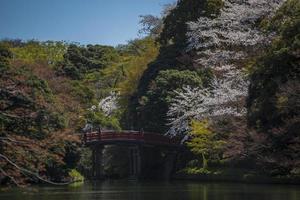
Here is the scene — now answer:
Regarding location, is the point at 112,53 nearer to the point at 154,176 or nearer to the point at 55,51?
the point at 55,51

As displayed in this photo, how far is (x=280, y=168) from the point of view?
89.9 feet

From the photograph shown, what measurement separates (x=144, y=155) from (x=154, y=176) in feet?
7.05

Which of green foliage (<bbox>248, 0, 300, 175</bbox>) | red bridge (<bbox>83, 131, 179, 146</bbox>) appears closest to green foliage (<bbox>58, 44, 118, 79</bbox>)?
red bridge (<bbox>83, 131, 179, 146</bbox>)

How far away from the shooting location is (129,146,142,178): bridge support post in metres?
45.5

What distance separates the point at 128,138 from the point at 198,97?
9571 mm

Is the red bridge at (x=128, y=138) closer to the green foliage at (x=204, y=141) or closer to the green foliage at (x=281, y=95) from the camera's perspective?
the green foliage at (x=204, y=141)

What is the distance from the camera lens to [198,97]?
36.7 meters

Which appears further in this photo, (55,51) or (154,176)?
(55,51)

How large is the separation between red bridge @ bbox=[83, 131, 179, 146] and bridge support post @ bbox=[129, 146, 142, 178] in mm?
1438

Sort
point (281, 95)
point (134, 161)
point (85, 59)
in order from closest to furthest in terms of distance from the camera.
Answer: point (281, 95) → point (134, 161) → point (85, 59)

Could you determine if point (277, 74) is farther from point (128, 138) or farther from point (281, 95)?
point (128, 138)

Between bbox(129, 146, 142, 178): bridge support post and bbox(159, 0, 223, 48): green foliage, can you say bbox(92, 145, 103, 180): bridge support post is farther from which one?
bbox(159, 0, 223, 48): green foliage

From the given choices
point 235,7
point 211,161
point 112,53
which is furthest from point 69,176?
point 112,53

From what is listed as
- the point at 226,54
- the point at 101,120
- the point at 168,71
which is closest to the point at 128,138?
the point at 101,120
